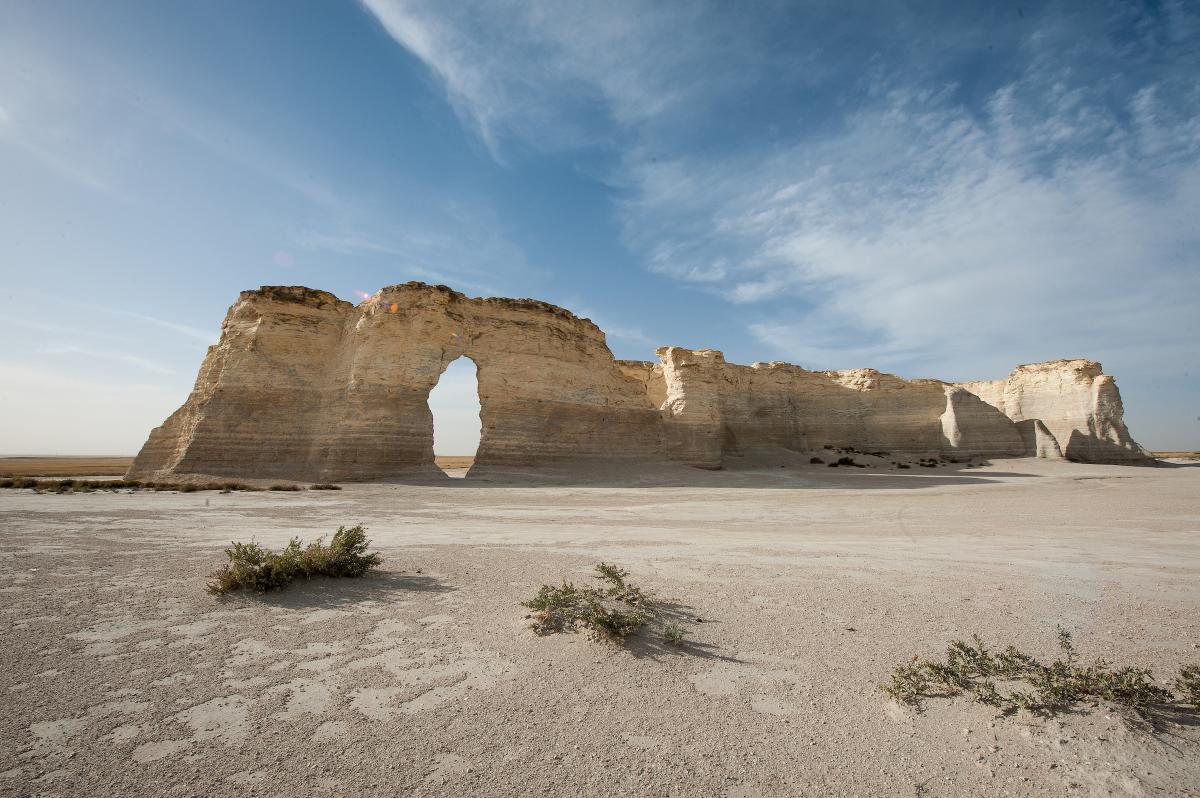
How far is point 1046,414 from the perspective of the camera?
1366 inches

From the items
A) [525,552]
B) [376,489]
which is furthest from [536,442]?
[525,552]

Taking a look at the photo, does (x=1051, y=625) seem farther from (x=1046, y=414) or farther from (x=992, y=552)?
(x=1046, y=414)

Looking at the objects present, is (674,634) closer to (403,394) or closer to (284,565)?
(284,565)

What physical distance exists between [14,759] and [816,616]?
4.36m

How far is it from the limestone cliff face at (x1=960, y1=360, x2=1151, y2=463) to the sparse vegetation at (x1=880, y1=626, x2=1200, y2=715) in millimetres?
39503

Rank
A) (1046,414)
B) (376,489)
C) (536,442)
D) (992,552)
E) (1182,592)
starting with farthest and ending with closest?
(1046,414) → (536,442) → (376,489) → (992,552) → (1182,592)

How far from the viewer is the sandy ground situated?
6.84 ft

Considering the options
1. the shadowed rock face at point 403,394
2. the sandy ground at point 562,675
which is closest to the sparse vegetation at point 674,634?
the sandy ground at point 562,675

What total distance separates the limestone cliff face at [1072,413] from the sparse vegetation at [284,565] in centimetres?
4148

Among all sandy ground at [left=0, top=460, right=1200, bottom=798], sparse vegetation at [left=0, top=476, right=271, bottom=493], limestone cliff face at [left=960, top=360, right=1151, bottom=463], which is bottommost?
sandy ground at [left=0, top=460, right=1200, bottom=798]

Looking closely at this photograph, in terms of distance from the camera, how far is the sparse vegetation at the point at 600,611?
3.37 m

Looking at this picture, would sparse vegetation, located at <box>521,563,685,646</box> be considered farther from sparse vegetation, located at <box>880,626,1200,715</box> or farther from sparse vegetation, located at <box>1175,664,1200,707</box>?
sparse vegetation, located at <box>1175,664,1200,707</box>

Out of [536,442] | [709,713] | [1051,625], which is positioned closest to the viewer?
[709,713]

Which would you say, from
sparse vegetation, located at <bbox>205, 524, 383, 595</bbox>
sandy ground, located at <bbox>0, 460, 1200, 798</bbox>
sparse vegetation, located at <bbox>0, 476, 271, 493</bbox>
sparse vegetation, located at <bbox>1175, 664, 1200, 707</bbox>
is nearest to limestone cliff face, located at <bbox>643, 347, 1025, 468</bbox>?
sparse vegetation, located at <bbox>0, 476, 271, 493</bbox>
